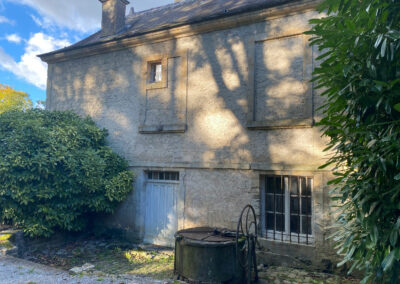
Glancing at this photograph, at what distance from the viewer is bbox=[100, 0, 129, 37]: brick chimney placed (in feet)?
35.0

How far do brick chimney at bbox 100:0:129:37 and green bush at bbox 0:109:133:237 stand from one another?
3.75 meters

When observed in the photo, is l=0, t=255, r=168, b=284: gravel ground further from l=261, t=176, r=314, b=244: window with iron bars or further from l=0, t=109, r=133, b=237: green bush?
l=261, t=176, r=314, b=244: window with iron bars

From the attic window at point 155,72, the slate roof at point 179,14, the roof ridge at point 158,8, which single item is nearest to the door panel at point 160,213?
the attic window at point 155,72

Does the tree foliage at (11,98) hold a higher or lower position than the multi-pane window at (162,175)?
higher

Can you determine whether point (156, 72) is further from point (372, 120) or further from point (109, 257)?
point (372, 120)

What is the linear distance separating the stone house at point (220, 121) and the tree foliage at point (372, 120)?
10.6 feet

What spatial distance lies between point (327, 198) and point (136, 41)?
6.99m

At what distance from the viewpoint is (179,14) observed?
33.9ft

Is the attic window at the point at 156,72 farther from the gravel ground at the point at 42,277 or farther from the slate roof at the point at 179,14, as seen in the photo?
the gravel ground at the point at 42,277

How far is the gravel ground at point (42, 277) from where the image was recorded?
17.6 ft

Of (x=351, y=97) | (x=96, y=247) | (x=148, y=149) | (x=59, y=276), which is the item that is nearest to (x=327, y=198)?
(x=351, y=97)

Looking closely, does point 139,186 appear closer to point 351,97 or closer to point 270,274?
point 270,274

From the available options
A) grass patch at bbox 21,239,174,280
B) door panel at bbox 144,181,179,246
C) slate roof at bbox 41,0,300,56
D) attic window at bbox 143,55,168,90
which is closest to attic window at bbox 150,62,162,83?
attic window at bbox 143,55,168,90

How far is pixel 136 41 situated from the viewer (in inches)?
364
